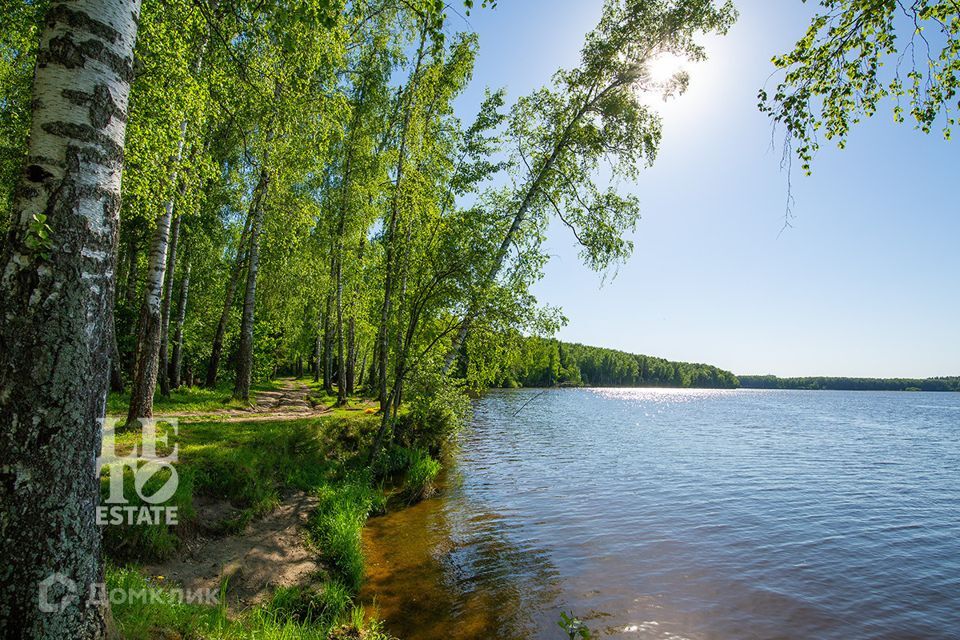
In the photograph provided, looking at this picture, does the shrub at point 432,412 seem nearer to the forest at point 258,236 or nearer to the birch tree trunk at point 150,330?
the forest at point 258,236

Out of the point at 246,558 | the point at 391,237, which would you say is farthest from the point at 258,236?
the point at 246,558

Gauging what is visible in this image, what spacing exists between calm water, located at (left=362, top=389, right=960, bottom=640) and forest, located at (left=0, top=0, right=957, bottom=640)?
1.57 meters

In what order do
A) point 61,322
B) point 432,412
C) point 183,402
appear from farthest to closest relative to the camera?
point 183,402 < point 432,412 < point 61,322

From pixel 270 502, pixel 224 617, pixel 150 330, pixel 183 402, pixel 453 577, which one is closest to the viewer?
pixel 224 617

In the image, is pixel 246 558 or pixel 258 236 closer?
pixel 246 558

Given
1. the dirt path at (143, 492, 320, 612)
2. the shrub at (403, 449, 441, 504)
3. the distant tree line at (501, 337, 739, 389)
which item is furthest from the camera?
the distant tree line at (501, 337, 739, 389)

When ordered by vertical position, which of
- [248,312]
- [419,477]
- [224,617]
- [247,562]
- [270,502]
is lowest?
[419,477]

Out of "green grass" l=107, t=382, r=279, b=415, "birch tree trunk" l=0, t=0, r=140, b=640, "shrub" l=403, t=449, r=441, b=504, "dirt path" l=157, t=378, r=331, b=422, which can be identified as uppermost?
"birch tree trunk" l=0, t=0, r=140, b=640

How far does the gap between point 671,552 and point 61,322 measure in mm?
12135

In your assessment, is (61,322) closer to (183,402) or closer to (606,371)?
(183,402)

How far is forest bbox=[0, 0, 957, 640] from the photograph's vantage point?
3039mm

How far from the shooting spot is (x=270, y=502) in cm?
955

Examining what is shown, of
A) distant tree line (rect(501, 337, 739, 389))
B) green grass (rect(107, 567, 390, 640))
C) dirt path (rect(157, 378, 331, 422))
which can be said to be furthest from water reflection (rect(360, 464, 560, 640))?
distant tree line (rect(501, 337, 739, 389))

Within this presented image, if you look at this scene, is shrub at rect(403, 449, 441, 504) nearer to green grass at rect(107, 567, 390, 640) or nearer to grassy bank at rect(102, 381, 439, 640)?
grassy bank at rect(102, 381, 439, 640)
